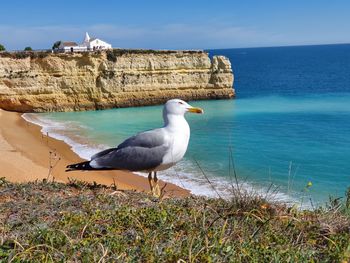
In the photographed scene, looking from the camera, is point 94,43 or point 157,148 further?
point 94,43

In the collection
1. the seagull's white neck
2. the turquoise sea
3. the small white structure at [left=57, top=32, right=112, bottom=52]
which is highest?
the small white structure at [left=57, top=32, right=112, bottom=52]

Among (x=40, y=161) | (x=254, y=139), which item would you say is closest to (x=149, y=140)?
(x=40, y=161)

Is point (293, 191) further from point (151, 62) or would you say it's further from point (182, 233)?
point (151, 62)

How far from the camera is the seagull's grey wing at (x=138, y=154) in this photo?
6098 millimetres

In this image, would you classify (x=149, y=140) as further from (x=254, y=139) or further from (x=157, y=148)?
(x=254, y=139)

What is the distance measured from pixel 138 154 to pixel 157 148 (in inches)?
14.7

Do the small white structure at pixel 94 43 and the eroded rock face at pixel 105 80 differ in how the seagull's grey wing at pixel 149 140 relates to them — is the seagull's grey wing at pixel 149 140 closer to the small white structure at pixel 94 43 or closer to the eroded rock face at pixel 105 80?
the eroded rock face at pixel 105 80

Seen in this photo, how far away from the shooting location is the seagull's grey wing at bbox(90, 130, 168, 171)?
6.10 meters

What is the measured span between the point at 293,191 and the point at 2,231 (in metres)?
10.1

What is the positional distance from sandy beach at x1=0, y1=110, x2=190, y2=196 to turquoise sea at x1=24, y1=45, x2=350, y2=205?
0.90 m

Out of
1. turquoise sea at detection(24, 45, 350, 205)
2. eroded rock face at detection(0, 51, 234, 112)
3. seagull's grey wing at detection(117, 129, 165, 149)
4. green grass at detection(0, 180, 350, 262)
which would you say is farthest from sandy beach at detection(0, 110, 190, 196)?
eroded rock face at detection(0, 51, 234, 112)

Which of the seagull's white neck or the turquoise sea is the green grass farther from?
the seagull's white neck

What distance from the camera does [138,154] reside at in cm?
631

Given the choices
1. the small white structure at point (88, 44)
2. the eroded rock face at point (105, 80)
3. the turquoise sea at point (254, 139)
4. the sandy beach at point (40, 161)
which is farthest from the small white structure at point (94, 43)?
the sandy beach at point (40, 161)
